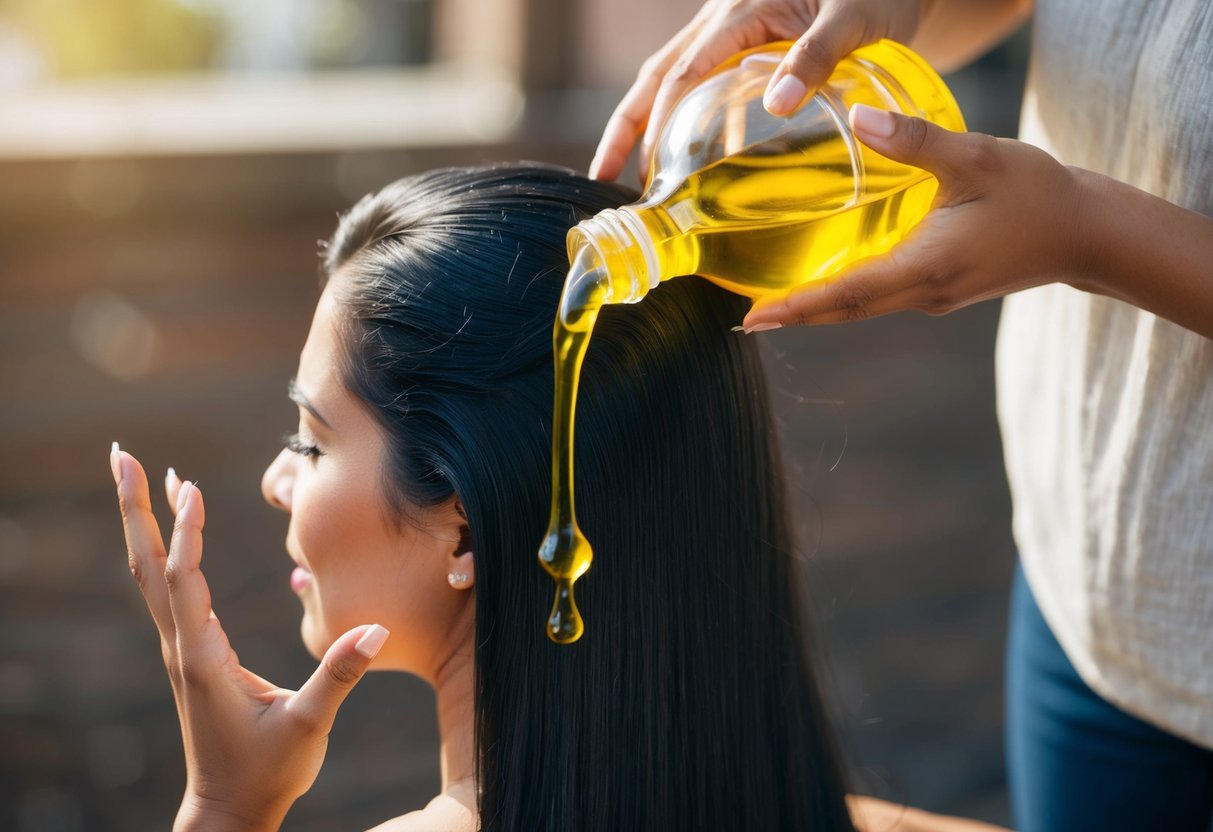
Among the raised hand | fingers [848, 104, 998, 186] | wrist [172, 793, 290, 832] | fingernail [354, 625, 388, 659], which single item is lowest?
wrist [172, 793, 290, 832]

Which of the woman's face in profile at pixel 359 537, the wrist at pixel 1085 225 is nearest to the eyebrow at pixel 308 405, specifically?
the woman's face in profile at pixel 359 537

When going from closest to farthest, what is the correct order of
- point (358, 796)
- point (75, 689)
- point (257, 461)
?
point (358, 796) < point (75, 689) < point (257, 461)

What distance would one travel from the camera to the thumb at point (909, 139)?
77 cm

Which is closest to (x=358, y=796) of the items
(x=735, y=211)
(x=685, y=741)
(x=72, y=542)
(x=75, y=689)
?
(x=75, y=689)

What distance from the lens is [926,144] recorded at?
0.78 m

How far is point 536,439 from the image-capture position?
1.03 m

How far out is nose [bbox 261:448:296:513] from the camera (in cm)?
118

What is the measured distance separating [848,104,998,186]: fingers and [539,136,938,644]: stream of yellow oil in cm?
8

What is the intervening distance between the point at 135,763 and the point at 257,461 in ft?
4.15

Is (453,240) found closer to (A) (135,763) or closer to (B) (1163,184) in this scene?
(B) (1163,184)

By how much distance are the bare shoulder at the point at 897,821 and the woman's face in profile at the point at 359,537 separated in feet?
1.54

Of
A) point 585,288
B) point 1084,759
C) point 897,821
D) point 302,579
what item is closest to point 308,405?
point 302,579

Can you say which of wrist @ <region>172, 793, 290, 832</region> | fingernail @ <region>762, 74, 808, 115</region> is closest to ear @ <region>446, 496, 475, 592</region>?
wrist @ <region>172, 793, 290, 832</region>

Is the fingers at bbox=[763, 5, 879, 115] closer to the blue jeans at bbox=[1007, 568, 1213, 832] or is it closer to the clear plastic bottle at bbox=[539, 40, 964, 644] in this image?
the clear plastic bottle at bbox=[539, 40, 964, 644]
